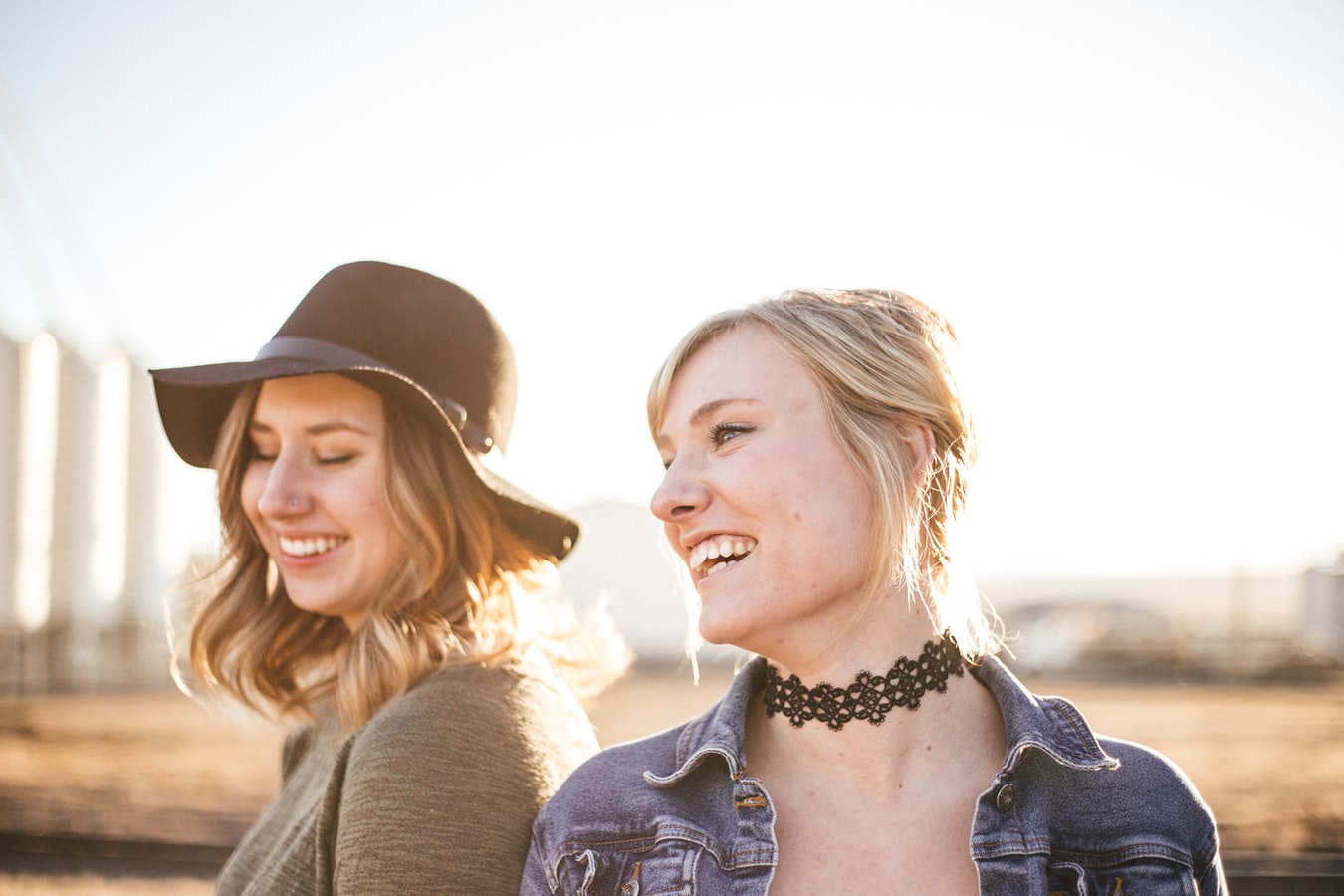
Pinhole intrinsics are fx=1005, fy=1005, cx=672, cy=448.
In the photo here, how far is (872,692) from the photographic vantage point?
6.61 feet

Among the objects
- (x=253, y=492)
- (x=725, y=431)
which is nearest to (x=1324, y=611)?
(x=725, y=431)

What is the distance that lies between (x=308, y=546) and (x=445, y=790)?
82 cm

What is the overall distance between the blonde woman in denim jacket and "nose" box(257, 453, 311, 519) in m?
0.98

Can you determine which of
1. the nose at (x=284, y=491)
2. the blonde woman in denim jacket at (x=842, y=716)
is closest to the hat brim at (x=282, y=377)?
the nose at (x=284, y=491)

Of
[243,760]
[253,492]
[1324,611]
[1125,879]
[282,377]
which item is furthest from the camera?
[1324,611]

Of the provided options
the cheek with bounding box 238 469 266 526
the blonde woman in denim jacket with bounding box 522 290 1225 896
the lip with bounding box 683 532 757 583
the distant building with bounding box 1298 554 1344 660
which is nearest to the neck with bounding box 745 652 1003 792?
the blonde woman in denim jacket with bounding box 522 290 1225 896

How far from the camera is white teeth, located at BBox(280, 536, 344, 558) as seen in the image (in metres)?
2.54

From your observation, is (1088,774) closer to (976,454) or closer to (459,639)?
(976,454)

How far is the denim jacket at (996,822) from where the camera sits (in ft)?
6.08

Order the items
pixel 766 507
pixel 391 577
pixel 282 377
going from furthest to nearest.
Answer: pixel 391 577
pixel 282 377
pixel 766 507

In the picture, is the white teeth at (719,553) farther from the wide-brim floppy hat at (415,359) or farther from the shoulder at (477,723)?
the wide-brim floppy hat at (415,359)

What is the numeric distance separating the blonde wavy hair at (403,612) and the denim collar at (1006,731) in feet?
1.85

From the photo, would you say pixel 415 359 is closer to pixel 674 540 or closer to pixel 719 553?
pixel 674 540

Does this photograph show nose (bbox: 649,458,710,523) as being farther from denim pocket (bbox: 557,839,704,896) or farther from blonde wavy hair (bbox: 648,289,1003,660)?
denim pocket (bbox: 557,839,704,896)
